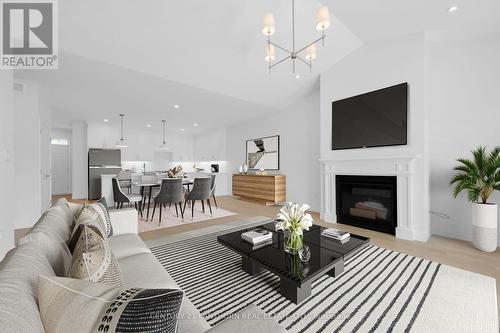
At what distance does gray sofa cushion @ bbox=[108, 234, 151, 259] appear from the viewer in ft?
5.61

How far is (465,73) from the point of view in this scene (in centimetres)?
317

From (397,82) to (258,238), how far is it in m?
3.35

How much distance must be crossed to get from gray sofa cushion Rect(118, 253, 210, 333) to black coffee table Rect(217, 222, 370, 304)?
0.75m

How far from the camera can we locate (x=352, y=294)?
1854 mm

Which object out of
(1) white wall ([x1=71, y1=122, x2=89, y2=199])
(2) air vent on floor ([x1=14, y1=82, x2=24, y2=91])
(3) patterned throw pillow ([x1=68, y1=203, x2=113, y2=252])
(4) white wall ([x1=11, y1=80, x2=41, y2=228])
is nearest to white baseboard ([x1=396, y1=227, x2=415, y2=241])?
(3) patterned throw pillow ([x1=68, y1=203, x2=113, y2=252])

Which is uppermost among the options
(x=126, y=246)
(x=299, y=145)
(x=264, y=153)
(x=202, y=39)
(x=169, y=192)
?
Result: (x=202, y=39)

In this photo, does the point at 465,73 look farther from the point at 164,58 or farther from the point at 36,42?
the point at 36,42

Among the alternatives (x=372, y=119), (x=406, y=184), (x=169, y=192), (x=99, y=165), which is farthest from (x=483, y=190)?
(x=99, y=165)

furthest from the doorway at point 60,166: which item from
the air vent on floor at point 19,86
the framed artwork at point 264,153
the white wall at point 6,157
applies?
the framed artwork at point 264,153

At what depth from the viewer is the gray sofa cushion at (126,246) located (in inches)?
67.3

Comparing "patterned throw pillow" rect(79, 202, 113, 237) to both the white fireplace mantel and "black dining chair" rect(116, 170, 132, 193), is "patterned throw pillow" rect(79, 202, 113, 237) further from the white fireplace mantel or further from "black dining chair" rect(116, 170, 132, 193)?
"black dining chair" rect(116, 170, 132, 193)

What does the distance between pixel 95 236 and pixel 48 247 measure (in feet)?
0.69

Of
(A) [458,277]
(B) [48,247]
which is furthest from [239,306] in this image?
(A) [458,277]

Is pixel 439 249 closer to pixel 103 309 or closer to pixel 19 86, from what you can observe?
pixel 103 309
